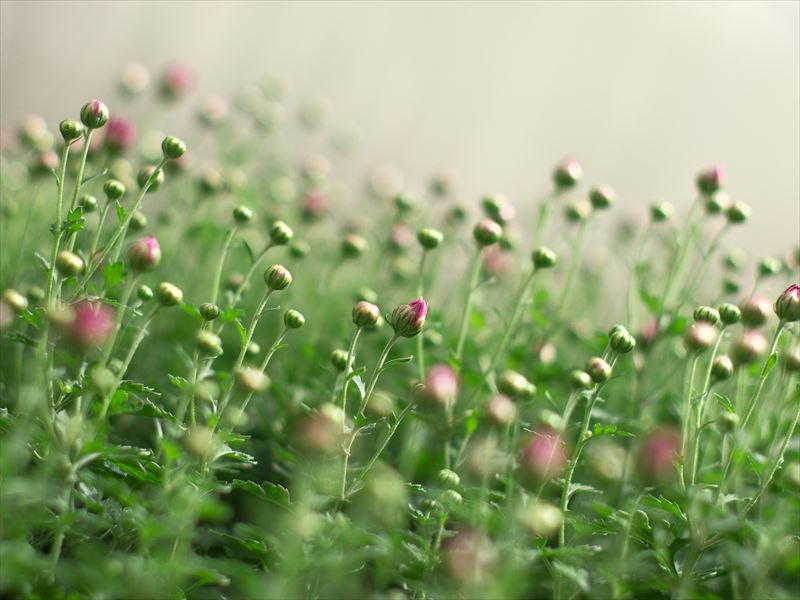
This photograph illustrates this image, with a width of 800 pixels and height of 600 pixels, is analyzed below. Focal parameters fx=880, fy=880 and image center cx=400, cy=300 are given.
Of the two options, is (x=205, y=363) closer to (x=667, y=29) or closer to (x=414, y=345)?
(x=414, y=345)

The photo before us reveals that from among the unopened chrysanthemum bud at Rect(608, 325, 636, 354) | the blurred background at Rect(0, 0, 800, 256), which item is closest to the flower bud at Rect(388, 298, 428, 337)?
the unopened chrysanthemum bud at Rect(608, 325, 636, 354)

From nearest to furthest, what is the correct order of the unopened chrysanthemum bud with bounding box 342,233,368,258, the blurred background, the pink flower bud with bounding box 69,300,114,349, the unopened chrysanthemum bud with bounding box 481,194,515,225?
the pink flower bud with bounding box 69,300,114,349 → the unopened chrysanthemum bud with bounding box 481,194,515,225 → the unopened chrysanthemum bud with bounding box 342,233,368,258 → the blurred background

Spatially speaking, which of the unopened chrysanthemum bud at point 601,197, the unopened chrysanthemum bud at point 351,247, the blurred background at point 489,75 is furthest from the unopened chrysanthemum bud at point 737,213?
the blurred background at point 489,75

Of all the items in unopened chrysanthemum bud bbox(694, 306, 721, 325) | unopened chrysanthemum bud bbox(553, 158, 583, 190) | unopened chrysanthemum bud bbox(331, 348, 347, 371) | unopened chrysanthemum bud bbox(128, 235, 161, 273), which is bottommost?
unopened chrysanthemum bud bbox(331, 348, 347, 371)

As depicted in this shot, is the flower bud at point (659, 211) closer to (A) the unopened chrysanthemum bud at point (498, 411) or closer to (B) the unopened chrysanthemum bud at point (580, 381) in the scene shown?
(B) the unopened chrysanthemum bud at point (580, 381)

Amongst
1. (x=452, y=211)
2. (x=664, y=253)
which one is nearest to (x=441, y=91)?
(x=664, y=253)

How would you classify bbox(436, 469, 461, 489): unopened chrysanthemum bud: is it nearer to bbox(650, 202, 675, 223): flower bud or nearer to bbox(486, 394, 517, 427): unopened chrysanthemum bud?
bbox(486, 394, 517, 427): unopened chrysanthemum bud
